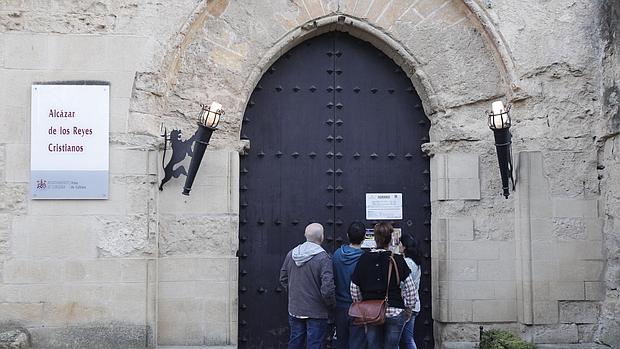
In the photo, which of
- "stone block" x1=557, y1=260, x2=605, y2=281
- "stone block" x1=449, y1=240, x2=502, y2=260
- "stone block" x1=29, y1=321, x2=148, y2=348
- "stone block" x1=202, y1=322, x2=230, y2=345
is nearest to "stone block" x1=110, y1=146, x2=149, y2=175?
"stone block" x1=29, y1=321, x2=148, y2=348

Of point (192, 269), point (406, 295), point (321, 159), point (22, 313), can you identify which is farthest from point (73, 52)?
point (406, 295)

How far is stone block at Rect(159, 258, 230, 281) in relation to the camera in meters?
6.50

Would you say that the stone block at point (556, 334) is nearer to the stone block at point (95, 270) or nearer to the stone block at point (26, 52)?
the stone block at point (95, 270)

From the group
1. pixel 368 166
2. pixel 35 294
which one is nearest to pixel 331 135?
pixel 368 166

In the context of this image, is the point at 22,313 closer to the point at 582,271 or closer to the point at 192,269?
the point at 192,269

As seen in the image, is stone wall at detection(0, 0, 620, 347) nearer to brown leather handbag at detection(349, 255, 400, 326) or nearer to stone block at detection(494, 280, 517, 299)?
stone block at detection(494, 280, 517, 299)

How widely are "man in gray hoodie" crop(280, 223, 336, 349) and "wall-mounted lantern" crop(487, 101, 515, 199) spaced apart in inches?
66.5

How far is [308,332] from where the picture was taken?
602 centimetres

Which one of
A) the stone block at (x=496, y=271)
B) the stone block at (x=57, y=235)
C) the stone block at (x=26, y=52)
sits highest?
the stone block at (x=26, y=52)

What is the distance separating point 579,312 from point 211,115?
11.5ft

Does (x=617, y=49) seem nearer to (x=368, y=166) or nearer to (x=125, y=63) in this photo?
(x=368, y=166)

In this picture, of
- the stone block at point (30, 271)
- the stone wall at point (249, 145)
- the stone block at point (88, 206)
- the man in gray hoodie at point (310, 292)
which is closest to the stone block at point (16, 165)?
the stone wall at point (249, 145)

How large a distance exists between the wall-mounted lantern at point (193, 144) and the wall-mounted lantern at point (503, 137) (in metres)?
2.22

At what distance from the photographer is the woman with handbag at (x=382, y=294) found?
563 cm
